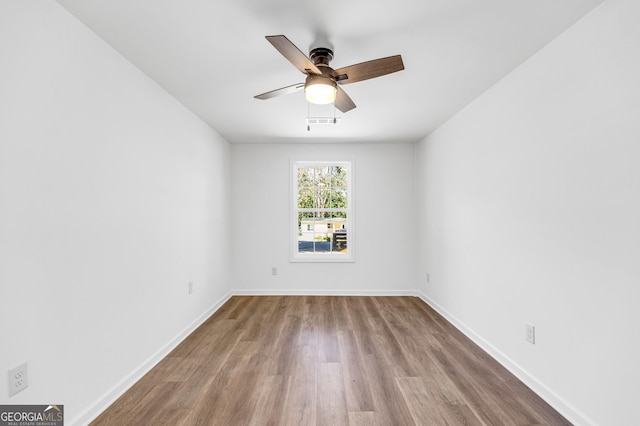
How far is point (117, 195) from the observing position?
222 centimetres

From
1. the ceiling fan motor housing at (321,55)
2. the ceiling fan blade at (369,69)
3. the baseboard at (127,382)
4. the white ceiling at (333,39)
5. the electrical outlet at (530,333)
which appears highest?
the white ceiling at (333,39)

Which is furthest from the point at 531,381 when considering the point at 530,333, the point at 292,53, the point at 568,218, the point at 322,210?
the point at 322,210

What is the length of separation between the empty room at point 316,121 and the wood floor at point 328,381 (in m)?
0.02

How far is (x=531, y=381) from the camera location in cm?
228

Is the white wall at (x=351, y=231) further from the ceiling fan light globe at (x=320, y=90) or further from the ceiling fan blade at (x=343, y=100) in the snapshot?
the ceiling fan light globe at (x=320, y=90)

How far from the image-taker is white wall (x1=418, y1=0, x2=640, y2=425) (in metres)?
1.63

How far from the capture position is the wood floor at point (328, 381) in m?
1.96

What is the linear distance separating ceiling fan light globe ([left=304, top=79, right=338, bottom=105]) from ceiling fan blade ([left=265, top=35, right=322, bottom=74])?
68mm

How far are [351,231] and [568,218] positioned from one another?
328 centimetres

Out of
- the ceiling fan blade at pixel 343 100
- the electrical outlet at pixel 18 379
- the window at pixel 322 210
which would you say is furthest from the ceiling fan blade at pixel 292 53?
the window at pixel 322 210

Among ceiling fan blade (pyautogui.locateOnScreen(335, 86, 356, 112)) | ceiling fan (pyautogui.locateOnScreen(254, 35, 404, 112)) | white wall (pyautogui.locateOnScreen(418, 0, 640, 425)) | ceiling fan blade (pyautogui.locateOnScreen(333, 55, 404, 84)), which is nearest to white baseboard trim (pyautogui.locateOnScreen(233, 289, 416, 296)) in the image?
white wall (pyautogui.locateOnScreen(418, 0, 640, 425))

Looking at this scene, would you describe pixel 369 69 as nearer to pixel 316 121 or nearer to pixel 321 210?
pixel 316 121

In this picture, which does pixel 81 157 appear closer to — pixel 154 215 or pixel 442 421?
pixel 154 215

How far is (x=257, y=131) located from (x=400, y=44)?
2.59 metres
